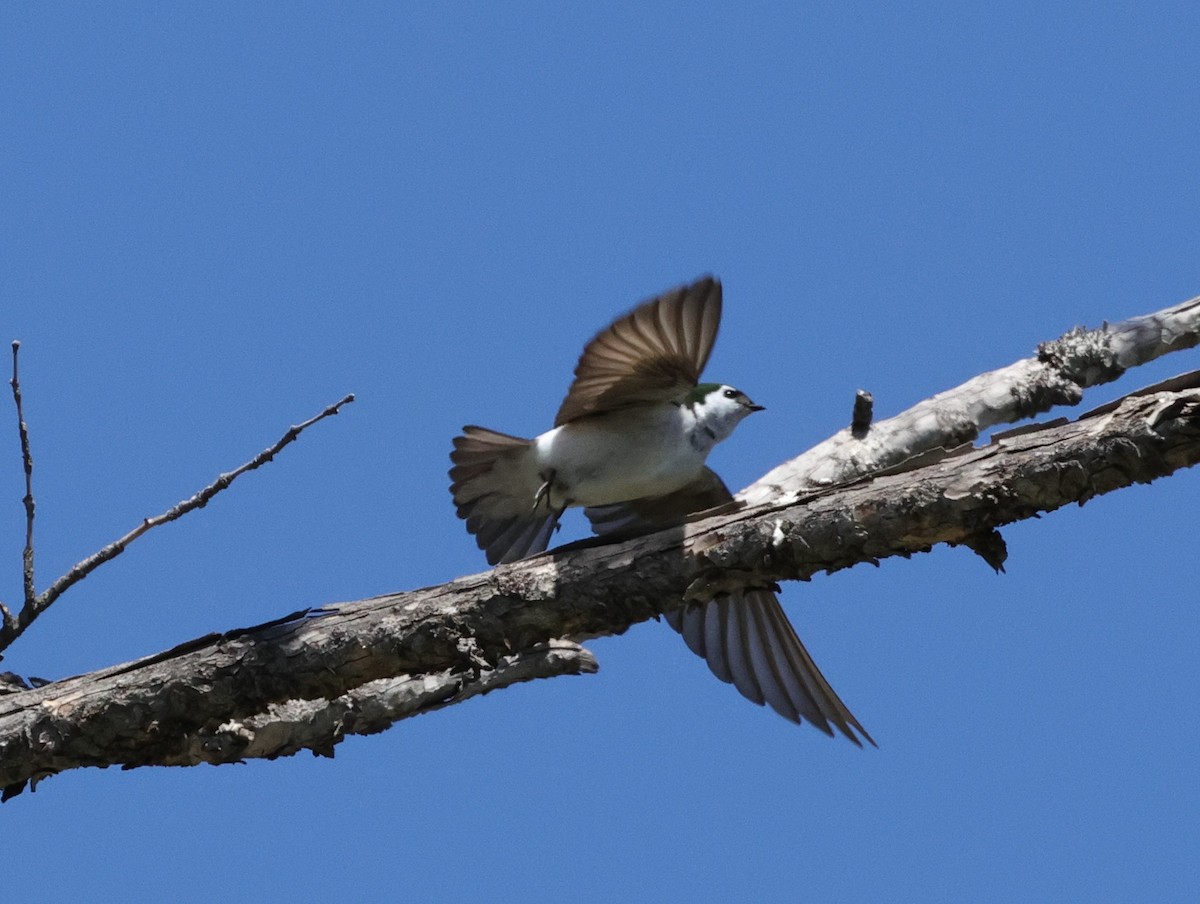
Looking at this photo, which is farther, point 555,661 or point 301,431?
point 555,661

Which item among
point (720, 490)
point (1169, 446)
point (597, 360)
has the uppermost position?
point (597, 360)

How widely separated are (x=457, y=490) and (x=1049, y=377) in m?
2.59

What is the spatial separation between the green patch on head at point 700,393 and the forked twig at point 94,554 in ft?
6.54

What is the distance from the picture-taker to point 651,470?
531 cm

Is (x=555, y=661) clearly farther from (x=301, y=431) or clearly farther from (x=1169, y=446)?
(x=1169, y=446)

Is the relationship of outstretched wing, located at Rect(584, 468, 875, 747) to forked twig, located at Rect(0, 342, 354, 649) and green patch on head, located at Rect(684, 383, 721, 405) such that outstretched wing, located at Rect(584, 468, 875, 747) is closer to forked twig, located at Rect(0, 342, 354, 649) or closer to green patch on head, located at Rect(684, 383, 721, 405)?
green patch on head, located at Rect(684, 383, 721, 405)

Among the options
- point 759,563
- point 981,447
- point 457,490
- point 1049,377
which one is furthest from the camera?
point 457,490

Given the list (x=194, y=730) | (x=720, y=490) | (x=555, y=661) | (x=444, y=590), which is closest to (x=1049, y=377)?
(x=720, y=490)

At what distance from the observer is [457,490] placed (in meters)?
5.90

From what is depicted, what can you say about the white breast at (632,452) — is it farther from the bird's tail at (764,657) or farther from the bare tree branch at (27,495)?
the bare tree branch at (27,495)

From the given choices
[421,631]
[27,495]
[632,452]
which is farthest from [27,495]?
[632,452]

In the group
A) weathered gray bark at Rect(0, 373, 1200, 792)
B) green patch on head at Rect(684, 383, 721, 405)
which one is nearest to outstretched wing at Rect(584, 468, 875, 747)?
green patch on head at Rect(684, 383, 721, 405)

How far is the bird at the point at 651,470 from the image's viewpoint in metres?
4.74

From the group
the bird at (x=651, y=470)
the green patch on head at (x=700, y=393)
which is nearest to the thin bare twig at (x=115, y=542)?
the bird at (x=651, y=470)
